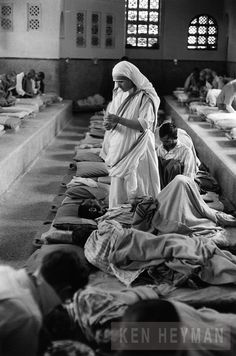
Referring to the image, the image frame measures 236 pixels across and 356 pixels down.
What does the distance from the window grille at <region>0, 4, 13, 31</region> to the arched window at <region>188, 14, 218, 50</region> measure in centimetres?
569

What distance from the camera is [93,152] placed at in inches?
379

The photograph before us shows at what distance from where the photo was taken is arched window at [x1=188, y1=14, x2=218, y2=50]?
19078 millimetres

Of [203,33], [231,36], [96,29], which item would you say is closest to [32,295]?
[96,29]

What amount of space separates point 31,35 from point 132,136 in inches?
441

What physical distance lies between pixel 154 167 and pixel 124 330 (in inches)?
138

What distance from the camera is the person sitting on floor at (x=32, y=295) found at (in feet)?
9.38

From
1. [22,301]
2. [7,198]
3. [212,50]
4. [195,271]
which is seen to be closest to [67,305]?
[22,301]

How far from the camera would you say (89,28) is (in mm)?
18141

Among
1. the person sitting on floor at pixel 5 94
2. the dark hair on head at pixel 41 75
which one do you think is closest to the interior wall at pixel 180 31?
the dark hair on head at pixel 41 75

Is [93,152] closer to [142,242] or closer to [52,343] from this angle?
[142,242]

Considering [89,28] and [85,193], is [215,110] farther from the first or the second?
[89,28]

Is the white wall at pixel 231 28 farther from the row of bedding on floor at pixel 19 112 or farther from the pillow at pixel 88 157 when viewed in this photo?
the pillow at pixel 88 157

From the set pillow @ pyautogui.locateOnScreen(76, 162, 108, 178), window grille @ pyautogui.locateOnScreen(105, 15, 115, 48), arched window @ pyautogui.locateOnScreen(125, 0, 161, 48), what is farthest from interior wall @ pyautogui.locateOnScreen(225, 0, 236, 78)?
pillow @ pyautogui.locateOnScreen(76, 162, 108, 178)

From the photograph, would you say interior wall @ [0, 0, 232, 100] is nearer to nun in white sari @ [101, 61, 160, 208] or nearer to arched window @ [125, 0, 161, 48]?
arched window @ [125, 0, 161, 48]
